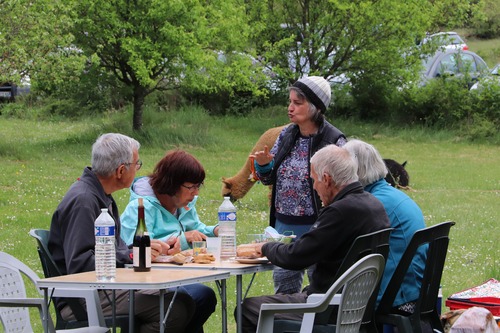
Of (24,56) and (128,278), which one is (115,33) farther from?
(128,278)

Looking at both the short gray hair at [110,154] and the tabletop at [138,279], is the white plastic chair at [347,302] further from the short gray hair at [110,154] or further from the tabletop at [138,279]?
the short gray hair at [110,154]

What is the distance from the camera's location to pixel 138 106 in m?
21.3

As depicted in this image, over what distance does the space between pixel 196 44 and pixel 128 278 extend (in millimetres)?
15889

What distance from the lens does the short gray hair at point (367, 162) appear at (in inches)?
225

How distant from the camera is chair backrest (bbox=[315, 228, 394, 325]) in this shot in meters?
5.09

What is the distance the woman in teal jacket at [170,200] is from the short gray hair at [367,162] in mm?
1033

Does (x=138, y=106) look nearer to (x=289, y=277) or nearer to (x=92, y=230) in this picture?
(x=289, y=277)

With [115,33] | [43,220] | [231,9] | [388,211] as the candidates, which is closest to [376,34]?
[231,9]

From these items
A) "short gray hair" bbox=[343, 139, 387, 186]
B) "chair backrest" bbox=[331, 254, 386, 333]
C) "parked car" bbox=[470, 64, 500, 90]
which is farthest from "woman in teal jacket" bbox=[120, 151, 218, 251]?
"parked car" bbox=[470, 64, 500, 90]

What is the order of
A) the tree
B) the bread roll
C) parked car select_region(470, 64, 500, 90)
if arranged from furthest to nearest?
parked car select_region(470, 64, 500, 90) < the tree < the bread roll

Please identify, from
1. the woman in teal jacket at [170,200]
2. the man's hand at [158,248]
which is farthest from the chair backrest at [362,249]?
the man's hand at [158,248]

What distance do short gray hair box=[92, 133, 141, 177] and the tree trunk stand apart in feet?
51.7

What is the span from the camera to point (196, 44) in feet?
66.9

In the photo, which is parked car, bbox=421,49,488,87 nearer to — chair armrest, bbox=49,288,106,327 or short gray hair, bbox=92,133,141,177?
short gray hair, bbox=92,133,141,177
